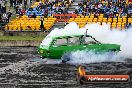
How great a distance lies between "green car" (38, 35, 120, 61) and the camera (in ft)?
85.5

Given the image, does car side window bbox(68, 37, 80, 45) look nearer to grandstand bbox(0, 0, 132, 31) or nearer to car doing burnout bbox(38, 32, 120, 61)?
car doing burnout bbox(38, 32, 120, 61)

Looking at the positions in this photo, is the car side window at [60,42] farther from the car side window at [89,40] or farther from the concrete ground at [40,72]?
the concrete ground at [40,72]

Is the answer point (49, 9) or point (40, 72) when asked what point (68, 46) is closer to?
point (40, 72)

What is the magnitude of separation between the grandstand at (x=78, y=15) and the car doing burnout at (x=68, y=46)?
9731 millimetres

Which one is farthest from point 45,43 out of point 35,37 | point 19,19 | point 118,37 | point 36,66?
point 19,19

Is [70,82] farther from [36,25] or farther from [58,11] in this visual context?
[58,11]

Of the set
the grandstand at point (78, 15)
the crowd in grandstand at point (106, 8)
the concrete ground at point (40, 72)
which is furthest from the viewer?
the crowd in grandstand at point (106, 8)

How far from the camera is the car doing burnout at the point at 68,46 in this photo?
2605 cm

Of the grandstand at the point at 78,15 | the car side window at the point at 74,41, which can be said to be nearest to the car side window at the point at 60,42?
the car side window at the point at 74,41

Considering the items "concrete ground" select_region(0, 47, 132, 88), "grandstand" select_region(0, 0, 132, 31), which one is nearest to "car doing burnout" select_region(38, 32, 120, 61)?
"concrete ground" select_region(0, 47, 132, 88)

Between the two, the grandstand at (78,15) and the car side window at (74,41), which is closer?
the car side window at (74,41)

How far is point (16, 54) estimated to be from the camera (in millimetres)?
29891

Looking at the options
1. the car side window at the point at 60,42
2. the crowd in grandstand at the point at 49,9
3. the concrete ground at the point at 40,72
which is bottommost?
the concrete ground at the point at 40,72

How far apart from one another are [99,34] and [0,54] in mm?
6659
